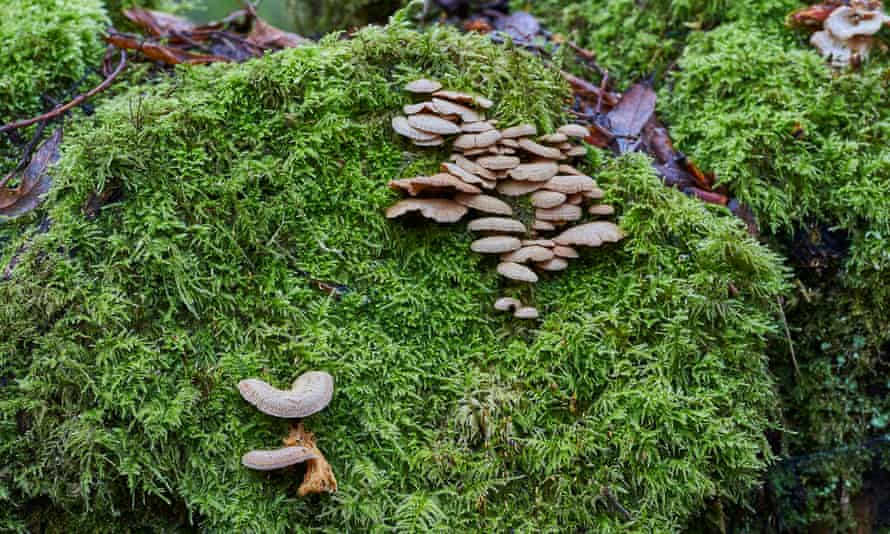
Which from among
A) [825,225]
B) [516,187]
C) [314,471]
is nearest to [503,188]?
[516,187]

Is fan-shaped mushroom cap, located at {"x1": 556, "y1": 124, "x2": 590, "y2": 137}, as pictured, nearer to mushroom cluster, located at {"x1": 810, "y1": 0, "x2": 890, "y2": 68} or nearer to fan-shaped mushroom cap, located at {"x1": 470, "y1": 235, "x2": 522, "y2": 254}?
fan-shaped mushroom cap, located at {"x1": 470, "y1": 235, "x2": 522, "y2": 254}

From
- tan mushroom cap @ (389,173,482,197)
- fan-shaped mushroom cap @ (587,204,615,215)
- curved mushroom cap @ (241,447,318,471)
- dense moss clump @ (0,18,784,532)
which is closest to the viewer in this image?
curved mushroom cap @ (241,447,318,471)

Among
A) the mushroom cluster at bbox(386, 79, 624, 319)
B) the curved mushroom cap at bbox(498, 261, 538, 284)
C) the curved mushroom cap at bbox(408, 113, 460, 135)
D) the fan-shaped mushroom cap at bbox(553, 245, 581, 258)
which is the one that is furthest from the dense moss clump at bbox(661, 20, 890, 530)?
the curved mushroom cap at bbox(408, 113, 460, 135)

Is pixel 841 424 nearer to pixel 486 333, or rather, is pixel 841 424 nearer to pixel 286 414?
pixel 486 333

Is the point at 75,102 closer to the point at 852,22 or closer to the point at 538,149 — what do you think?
the point at 538,149

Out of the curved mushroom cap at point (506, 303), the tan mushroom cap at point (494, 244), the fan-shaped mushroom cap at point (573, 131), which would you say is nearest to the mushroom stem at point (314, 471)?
the curved mushroom cap at point (506, 303)
